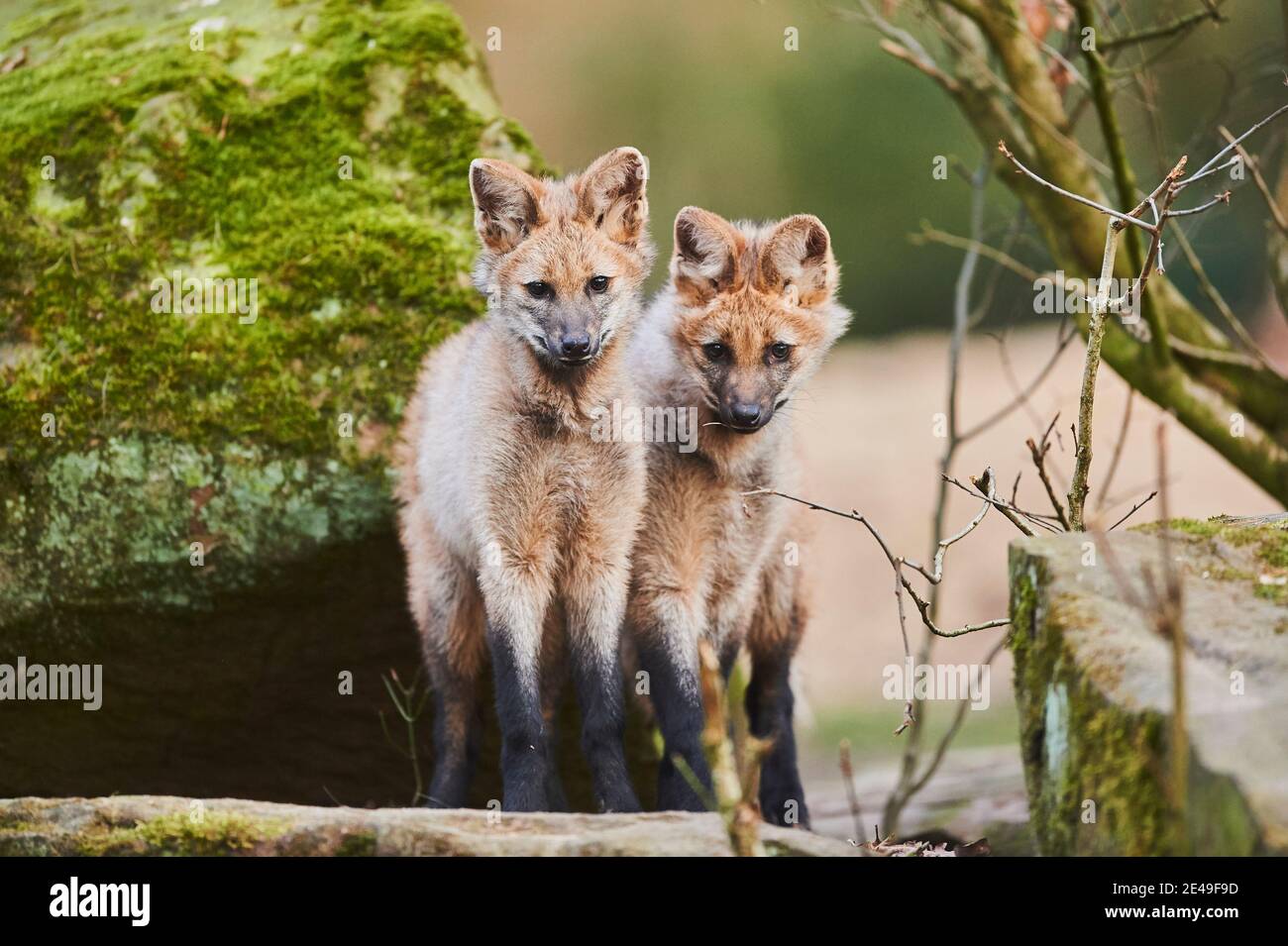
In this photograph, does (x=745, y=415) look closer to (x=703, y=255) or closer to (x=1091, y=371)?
(x=703, y=255)

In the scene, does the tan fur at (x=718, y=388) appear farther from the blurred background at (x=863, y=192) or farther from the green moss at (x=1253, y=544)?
the blurred background at (x=863, y=192)

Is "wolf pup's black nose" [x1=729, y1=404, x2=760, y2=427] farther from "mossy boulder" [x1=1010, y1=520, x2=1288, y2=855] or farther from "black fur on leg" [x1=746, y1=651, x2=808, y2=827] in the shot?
"black fur on leg" [x1=746, y1=651, x2=808, y2=827]

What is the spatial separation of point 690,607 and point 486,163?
1.66m

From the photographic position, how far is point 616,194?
4625 mm

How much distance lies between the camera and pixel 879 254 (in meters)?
14.0

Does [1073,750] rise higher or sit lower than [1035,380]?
lower

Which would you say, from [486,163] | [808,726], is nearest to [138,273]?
[486,163]

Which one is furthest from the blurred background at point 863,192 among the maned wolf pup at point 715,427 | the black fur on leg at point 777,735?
the maned wolf pup at point 715,427

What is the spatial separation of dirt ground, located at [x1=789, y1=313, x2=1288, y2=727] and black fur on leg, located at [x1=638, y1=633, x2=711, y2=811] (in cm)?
617

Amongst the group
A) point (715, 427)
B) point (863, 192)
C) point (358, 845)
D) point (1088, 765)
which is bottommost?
point (358, 845)

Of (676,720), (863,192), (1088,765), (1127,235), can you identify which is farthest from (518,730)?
(863,192)

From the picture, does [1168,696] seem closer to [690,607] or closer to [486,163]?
[690,607]

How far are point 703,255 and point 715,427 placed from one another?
605 millimetres

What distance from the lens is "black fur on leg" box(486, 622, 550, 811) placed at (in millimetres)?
4328
